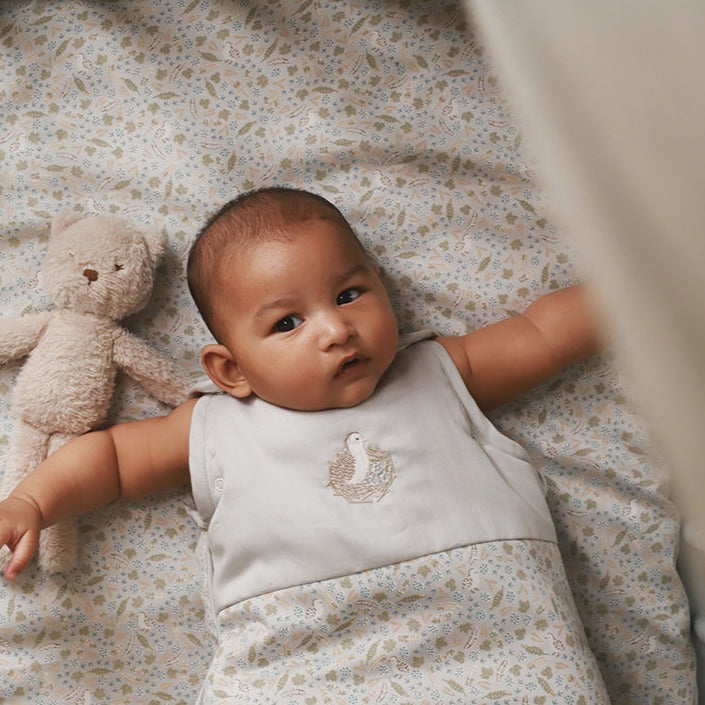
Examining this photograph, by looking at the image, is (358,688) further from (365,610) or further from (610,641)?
(610,641)

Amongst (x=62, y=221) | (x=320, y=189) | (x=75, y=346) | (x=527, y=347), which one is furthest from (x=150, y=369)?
(x=527, y=347)

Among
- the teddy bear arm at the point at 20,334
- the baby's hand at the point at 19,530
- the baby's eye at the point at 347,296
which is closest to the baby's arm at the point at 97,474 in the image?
the baby's hand at the point at 19,530

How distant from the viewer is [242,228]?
1057 mm

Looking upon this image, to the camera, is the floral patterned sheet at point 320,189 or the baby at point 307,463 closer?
the baby at point 307,463

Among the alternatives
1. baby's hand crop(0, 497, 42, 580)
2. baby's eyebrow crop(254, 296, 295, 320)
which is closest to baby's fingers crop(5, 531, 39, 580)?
baby's hand crop(0, 497, 42, 580)

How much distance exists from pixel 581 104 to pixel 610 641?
3.34ft

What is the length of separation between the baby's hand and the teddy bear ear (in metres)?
0.35

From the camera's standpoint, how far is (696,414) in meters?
0.26

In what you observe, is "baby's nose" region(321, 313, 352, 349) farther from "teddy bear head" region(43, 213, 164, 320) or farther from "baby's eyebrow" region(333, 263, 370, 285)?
"teddy bear head" region(43, 213, 164, 320)

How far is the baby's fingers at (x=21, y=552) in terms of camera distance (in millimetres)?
1005

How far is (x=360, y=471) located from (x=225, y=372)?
0.67 feet

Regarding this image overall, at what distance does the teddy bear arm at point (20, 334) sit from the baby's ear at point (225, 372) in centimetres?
23

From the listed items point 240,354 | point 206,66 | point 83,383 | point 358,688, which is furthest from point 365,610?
point 206,66

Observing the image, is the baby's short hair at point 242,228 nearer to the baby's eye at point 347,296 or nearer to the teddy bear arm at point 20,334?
the baby's eye at point 347,296
